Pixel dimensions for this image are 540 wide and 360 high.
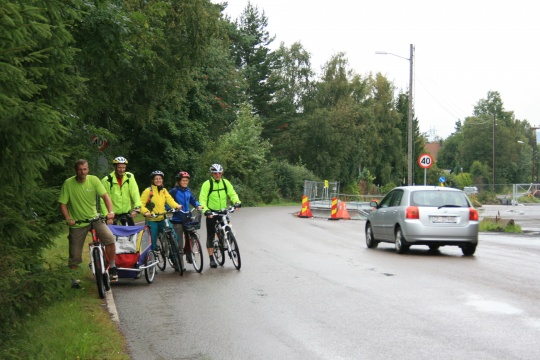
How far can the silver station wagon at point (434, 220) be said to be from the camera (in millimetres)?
16797

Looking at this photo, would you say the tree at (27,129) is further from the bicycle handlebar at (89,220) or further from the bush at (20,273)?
the bicycle handlebar at (89,220)

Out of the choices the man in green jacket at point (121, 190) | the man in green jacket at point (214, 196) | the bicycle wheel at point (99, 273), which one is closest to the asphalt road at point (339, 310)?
the bicycle wheel at point (99, 273)

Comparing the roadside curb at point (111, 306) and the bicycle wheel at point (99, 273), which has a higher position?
the bicycle wheel at point (99, 273)

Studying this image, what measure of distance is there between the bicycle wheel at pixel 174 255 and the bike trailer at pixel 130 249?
1.16m

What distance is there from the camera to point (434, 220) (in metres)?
16.9

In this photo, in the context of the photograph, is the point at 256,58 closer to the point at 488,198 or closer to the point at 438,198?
the point at 488,198

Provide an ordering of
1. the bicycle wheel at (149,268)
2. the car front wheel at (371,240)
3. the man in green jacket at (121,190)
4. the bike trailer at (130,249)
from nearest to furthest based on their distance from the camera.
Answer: the bike trailer at (130,249), the bicycle wheel at (149,268), the man in green jacket at (121,190), the car front wheel at (371,240)

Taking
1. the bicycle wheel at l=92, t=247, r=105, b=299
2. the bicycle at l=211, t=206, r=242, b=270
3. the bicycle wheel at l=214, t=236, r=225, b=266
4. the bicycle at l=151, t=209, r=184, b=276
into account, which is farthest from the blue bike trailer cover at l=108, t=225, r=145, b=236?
the bicycle wheel at l=214, t=236, r=225, b=266

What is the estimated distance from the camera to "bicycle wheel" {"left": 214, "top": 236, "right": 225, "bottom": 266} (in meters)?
14.1

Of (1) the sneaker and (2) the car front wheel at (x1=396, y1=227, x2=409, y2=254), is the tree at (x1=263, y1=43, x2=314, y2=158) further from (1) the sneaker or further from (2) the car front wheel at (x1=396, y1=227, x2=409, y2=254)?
(1) the sneaker

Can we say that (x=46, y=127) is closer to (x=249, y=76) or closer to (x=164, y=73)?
(x=164, y=73)

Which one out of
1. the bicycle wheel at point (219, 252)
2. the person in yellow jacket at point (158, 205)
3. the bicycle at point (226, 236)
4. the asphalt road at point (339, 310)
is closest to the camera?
the asphalt road at point (339, 310)

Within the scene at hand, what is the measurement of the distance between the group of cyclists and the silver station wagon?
→ 4.96m

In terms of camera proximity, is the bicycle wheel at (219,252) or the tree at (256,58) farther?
the tree at (256,58)
